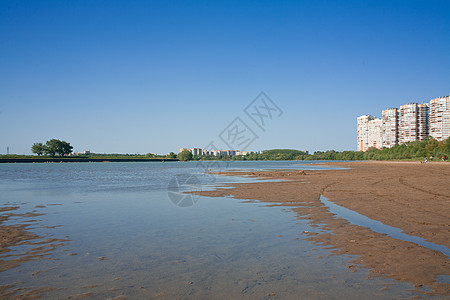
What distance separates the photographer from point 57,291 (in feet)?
15.9

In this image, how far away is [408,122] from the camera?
5148 inches

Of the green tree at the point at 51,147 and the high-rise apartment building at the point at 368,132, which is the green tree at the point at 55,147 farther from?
the high-rise apartment building at the point at 368,132

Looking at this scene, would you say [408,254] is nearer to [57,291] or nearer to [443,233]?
[443,233]

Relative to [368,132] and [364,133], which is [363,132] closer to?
[364,133]

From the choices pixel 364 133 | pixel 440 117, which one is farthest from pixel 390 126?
pixel 364 133

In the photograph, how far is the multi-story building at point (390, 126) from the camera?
13899 cm

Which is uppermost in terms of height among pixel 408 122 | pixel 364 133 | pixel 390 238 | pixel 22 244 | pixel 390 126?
pixel 408 122

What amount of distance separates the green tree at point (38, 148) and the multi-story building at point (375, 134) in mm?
181439

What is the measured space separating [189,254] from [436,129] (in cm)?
13644

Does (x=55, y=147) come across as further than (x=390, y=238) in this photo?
Result: Yes

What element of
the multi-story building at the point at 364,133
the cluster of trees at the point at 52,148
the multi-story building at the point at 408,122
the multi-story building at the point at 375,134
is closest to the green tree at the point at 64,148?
the cluster of trees at the point at 52,148

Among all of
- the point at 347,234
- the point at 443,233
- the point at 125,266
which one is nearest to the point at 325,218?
the point at 347,234

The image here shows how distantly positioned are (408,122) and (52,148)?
181 m

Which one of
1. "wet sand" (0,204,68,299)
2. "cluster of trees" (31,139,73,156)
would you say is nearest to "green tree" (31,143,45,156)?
"cluster of trees" (31,139,73,156)
